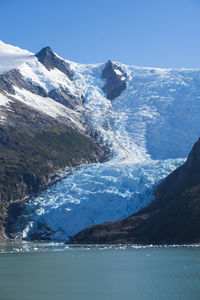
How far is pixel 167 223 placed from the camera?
3826 inches

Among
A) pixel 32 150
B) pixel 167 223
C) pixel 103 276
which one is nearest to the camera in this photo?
pixel 103 276

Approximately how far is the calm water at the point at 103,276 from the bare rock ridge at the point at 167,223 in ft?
57.0

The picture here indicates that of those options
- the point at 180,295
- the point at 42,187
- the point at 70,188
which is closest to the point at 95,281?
the point at 180,295

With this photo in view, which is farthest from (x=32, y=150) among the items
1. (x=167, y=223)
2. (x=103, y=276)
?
(x=103, y=276)

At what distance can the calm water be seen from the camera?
141 ft

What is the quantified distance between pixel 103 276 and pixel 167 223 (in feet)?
151

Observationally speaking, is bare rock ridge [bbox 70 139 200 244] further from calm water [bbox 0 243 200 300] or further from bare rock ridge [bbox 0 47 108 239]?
bare rock ridge [bbox 0 47 108 239]

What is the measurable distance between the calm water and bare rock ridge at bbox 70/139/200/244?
57.0ft

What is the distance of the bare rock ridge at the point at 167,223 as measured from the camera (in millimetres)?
93438

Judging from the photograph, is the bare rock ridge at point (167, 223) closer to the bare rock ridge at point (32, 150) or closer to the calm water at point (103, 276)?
the calm water at point (103, 276)

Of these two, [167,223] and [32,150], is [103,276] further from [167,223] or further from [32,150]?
[32,150]

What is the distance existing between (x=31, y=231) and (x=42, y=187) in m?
22.2

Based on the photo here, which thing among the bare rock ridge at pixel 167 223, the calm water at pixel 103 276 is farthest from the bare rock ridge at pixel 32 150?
the calm water at pixel 103 276

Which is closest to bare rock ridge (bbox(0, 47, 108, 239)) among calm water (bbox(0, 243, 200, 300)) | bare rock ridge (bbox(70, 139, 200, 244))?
bare rock ridge (bbox(70, 139, 200, 244))
